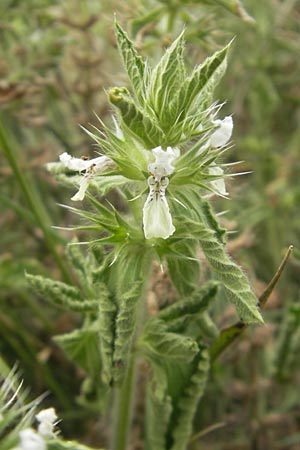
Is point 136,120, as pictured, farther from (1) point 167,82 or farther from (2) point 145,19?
(2) point 145,19

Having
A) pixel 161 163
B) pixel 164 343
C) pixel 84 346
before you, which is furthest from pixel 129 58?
pixel 84 346

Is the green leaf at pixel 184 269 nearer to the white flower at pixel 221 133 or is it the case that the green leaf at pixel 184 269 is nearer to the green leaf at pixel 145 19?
the white flower at pixel 221 133

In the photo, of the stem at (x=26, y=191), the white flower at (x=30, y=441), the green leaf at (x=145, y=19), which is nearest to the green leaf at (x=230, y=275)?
the white flower at (x=30, y=441)

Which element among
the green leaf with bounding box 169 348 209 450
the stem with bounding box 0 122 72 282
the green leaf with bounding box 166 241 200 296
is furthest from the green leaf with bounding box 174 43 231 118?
the stem with bounding box 0 122 72 282

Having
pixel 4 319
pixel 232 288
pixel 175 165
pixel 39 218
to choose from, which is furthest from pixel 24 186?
pixel 232 288

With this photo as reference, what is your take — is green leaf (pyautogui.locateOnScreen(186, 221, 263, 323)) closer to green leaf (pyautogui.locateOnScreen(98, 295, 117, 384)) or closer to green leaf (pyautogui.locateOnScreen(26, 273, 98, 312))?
green leaf (pyautogui.locateOnScreen(98, 295, 117, 384))

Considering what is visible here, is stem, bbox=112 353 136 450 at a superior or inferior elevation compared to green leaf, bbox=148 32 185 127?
inferior
